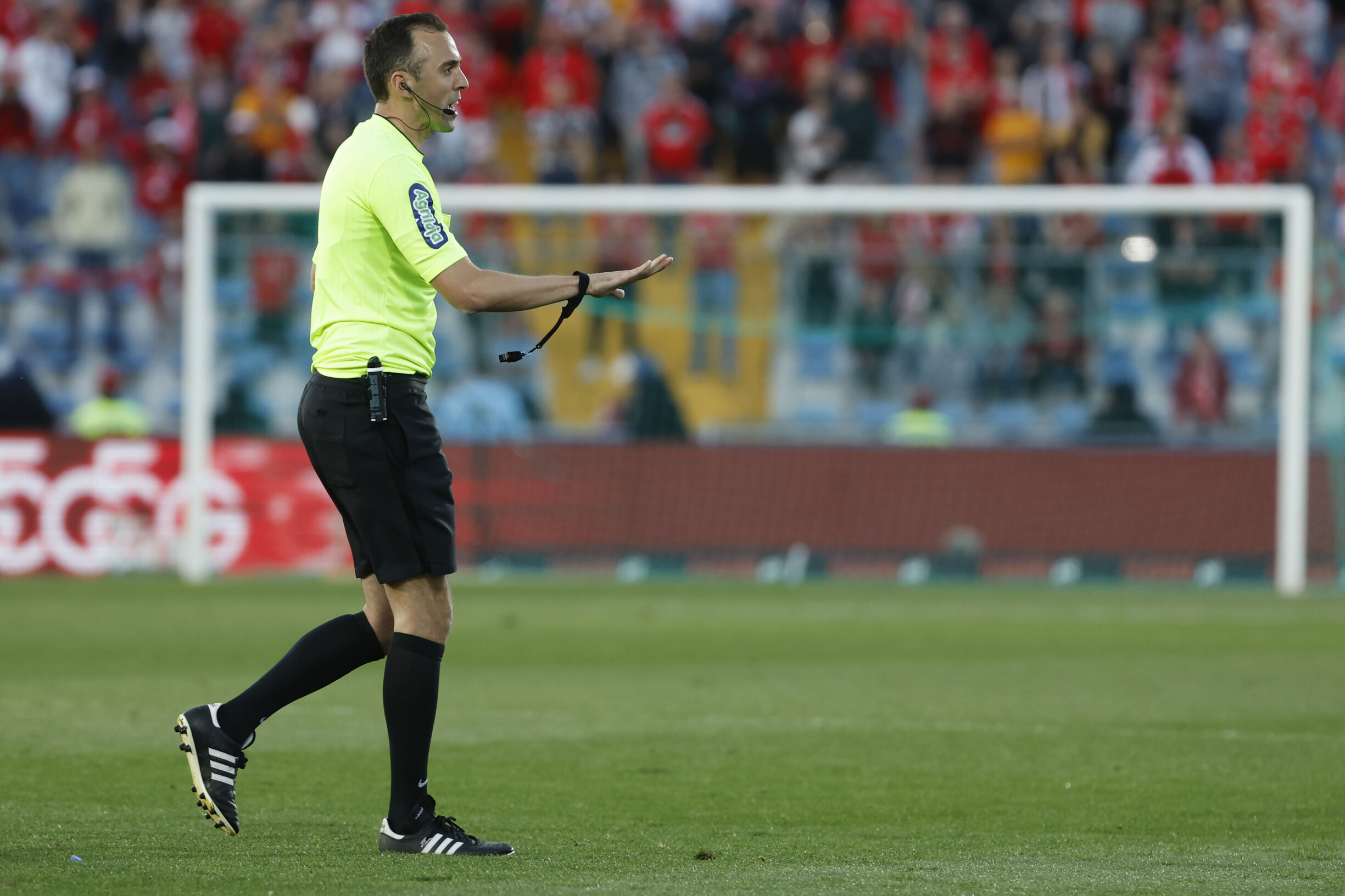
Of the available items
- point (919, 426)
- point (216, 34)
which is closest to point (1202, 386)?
point (919, 426)

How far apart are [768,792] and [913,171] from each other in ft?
44.7

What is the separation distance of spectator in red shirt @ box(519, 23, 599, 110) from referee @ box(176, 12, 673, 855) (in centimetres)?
1471

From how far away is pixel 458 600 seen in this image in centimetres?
1397

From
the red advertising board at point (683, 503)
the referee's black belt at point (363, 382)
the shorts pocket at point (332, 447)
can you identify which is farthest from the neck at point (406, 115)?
the red advertising board at point (683, 503)

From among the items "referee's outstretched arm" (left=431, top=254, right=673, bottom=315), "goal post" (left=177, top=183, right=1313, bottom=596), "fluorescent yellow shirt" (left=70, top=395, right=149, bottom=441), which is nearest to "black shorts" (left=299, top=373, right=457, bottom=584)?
"referee's outstretched arm" (left=431, top=254, right=673, bottom=315)

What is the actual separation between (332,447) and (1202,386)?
41.6 ft

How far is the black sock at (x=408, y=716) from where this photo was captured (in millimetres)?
5082

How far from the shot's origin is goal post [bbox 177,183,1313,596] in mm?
15391

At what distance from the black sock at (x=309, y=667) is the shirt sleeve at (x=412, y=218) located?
3.54 feet

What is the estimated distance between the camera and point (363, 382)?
16.8 feet

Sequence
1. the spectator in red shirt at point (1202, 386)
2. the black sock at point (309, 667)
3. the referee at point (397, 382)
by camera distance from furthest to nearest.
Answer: the spectator in red shirt at point (1202, 386)
the black sock at point (309, 667)
the referee at point (397, 382)

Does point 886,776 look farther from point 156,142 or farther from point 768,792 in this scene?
point 156,142

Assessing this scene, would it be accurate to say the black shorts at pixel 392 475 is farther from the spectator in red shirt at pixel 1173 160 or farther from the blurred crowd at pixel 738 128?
the spectator in red shirt at pixel 1173 160

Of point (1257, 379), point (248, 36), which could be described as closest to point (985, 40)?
point (1257, 379)
